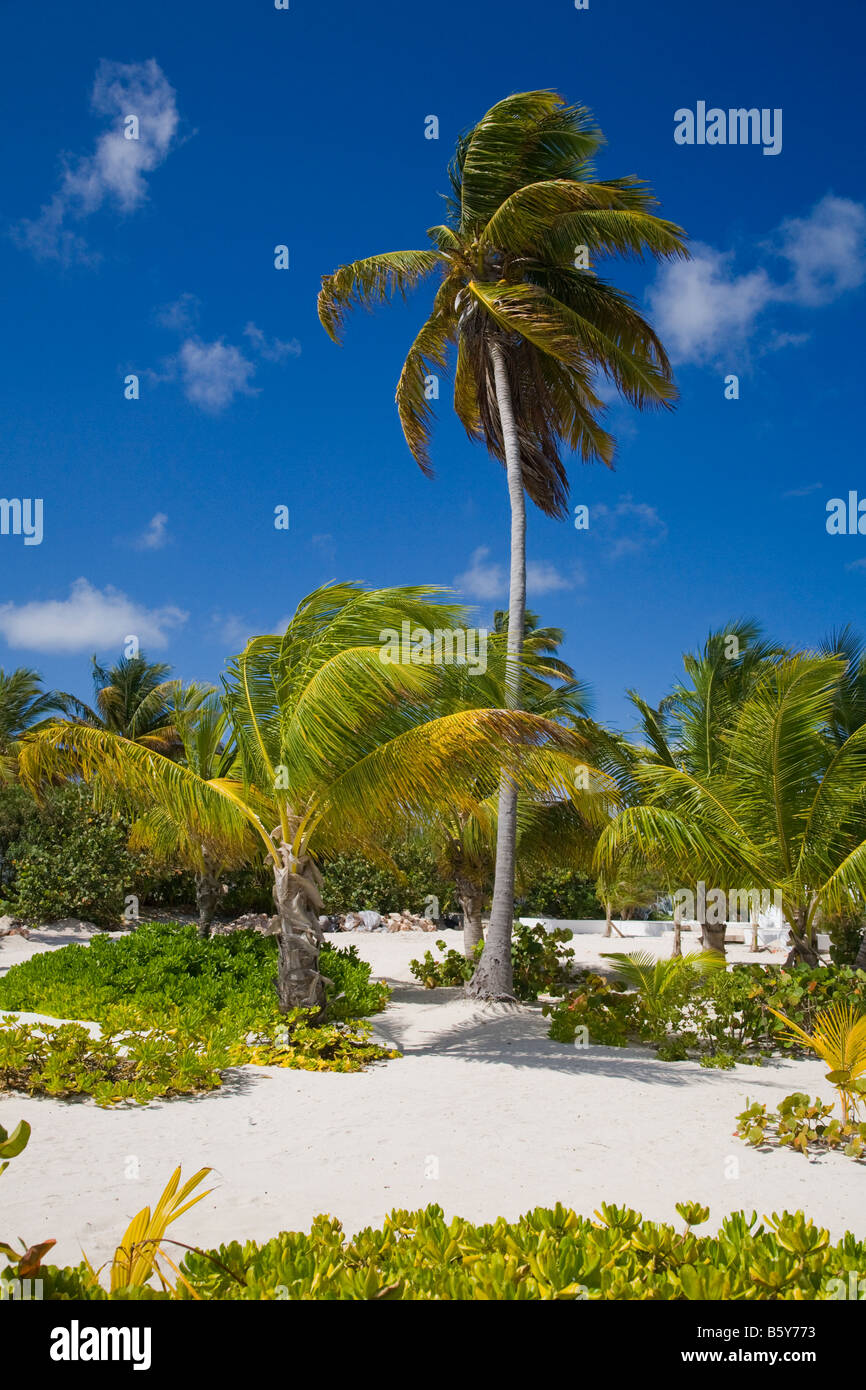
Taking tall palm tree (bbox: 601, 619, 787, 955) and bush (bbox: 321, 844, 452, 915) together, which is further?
bush (bbox: 321, 844, 452, 915)

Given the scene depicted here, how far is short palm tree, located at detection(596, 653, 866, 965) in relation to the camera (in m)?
10.5

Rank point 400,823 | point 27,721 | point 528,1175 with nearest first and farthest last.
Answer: point 528,1175, point 400,823, point 27,721

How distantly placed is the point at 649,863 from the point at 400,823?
15.0ft

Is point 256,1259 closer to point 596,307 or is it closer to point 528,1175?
point 528,1175

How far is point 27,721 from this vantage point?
2689 cm

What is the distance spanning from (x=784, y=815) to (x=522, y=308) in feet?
26.4

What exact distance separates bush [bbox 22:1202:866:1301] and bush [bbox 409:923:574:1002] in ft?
31.2

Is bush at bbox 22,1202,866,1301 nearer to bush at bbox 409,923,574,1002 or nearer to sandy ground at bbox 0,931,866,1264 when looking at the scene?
sandy ground at bbox 0,931,866,1264

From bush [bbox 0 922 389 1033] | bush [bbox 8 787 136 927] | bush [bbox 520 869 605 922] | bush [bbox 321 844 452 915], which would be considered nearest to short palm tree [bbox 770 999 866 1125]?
bush [bbox 0 922 389 1033]

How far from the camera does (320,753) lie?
325 inches

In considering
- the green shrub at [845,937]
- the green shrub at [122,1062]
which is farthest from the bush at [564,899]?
the green shrub at [122,1062]

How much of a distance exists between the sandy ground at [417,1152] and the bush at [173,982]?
1.78 m

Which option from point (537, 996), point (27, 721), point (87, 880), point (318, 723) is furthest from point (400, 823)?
point (27, 721)

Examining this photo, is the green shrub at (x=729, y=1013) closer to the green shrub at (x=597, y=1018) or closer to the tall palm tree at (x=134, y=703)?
the green shrub at (x=597, y=1018)
